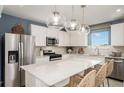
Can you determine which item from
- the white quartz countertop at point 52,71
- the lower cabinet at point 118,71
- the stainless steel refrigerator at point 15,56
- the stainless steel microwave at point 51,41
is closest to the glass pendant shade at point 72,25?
the white quartz countertop at point 52,71

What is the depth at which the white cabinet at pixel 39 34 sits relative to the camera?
3.82 meters

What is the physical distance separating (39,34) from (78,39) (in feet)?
6.40

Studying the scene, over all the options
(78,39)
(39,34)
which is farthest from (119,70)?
(39,34)

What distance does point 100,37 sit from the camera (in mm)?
4867

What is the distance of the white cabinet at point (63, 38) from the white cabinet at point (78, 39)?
20cm

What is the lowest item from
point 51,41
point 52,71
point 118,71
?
point 118,71

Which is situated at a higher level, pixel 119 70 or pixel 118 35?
pixel 118 35

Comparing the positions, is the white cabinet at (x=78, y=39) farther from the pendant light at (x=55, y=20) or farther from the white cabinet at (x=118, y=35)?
the pendant light at (x=55, y=20)

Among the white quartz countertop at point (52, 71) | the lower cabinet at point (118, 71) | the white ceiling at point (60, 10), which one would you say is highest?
the white ceiling at point (60, 10)

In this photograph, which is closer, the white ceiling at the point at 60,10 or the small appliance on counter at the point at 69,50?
the white ceiling at the point at 60,10

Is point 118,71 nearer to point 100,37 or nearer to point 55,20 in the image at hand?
point 100,37

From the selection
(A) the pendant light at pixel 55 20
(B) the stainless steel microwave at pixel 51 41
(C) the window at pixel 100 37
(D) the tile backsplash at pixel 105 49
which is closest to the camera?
(A) the pendant light at pixel 55 20
